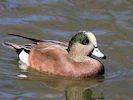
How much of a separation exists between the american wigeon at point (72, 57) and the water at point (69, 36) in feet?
0.48

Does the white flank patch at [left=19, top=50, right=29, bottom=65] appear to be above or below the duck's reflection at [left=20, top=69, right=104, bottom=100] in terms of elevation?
above

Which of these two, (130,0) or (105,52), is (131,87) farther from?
(130,0)

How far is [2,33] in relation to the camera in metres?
11.7

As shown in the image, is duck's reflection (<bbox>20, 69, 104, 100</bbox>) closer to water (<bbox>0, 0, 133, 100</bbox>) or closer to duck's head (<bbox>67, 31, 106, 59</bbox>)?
water (<bbox>0, 0, 133, 100</bbox>)

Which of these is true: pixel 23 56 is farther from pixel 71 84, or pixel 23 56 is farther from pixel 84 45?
pixel 71 84

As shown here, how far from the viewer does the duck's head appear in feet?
33.3

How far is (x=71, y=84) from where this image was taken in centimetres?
995

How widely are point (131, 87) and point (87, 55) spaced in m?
1.02

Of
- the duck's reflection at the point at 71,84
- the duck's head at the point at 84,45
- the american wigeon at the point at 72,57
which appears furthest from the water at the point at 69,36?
the duck's head at the point at 84,45

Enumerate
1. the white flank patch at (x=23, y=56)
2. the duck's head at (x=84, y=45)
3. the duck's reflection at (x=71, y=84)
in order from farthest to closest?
1. the white flank patch at (x=23, y=56)
2. the duck's head at (x=84, y=45)
3. the duck's reflection at (x=71, y=84)

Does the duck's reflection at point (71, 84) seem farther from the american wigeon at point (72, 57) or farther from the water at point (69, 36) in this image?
the american wigeon at point (72, 57)

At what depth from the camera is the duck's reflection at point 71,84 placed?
9423 millimetres

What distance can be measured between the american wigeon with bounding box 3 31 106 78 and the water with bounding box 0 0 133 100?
0.15 metres

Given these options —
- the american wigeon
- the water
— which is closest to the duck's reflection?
the water
